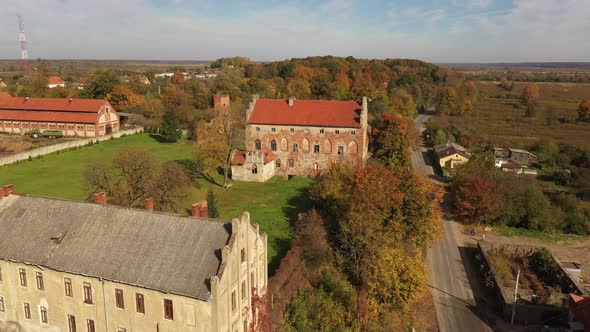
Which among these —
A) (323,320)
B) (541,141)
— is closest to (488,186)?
(323,320)

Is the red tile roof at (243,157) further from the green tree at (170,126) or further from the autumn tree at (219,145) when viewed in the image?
the green tree at (170,126)

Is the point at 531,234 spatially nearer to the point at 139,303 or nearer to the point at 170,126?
the point at 139,303

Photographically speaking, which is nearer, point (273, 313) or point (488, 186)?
point (273, 313)

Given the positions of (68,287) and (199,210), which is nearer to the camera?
(68,287)

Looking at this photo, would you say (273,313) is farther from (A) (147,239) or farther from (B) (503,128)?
(B) (503,128)

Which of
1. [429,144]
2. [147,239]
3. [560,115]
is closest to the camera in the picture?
[147,239]

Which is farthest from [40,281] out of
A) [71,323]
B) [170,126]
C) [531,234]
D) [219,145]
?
[170,126]

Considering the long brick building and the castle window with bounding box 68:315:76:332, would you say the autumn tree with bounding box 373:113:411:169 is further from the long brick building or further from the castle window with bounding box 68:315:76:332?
the long brick building
